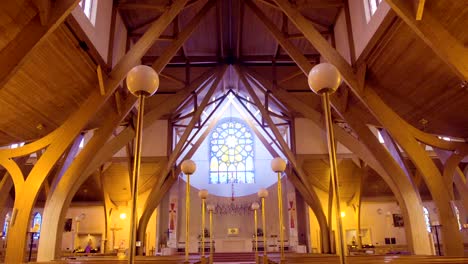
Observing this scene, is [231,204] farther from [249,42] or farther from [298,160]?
[249,42]

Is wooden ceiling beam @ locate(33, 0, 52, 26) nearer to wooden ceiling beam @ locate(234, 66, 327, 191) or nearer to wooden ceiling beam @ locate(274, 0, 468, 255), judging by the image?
wooden ceiling beam @ locate(274, 0, 468, 255)

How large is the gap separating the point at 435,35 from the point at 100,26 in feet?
26.0

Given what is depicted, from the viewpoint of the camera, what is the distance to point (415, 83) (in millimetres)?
8867

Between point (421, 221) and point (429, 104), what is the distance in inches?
133

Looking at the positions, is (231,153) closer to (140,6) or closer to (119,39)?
(119,39)

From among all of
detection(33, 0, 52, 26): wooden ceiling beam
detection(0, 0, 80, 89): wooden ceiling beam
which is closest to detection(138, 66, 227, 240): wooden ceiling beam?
detection(0, 0, 80, 89): wooden ceiling beam

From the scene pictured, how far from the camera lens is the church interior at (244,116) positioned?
257 inches

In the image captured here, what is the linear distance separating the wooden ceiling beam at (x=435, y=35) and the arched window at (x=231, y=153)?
14.8 m

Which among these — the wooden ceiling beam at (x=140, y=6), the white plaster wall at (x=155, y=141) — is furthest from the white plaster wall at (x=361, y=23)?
the white plaster wall at (x=155, y=141)

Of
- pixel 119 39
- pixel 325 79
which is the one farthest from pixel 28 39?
pixel 325 79

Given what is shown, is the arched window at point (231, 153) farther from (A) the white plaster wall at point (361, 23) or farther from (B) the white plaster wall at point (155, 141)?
(A) the white plaster wall at point (361, 23)

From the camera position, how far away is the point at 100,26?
951 centimetres

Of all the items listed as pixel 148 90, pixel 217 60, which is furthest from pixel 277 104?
pixel 148 90

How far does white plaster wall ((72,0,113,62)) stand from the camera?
8.31m
